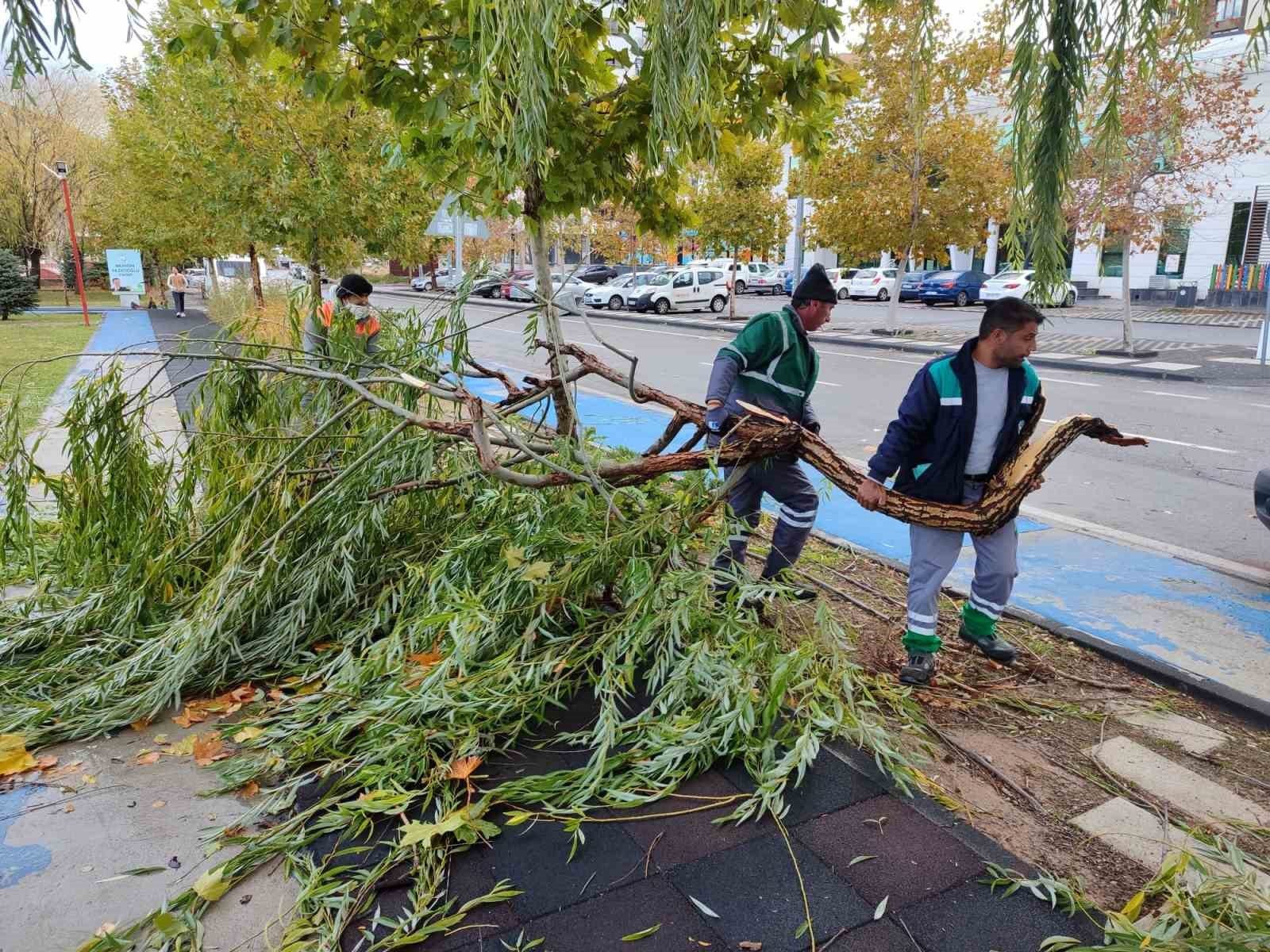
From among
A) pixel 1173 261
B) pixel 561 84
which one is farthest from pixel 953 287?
pixel 561 84

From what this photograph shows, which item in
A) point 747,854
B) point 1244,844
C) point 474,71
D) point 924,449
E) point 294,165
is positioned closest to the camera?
point 747,854

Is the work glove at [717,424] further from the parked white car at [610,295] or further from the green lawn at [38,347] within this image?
the parked white car at [610,295]

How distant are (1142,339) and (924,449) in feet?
70.1

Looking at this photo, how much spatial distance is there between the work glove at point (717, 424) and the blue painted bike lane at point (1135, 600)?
1.98 ft

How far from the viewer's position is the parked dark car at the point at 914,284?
117ft

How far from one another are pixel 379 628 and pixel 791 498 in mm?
2233

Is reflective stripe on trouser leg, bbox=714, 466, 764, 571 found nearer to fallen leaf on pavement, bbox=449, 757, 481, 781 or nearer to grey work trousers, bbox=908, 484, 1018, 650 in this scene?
grey work trousers, bbox=908, 484, 1018, 650

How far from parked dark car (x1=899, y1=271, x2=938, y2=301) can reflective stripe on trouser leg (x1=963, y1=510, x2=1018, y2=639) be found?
33.3 meters

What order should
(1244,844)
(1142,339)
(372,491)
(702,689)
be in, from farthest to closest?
1. (1142,339)
2. (372,491)
3. (702,689)
4. (1244,844)

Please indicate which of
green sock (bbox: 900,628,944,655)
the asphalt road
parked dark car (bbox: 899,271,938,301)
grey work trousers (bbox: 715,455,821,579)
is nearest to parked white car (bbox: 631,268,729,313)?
parked dark car (bbox: 899,271,938,301)

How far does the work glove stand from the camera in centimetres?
465

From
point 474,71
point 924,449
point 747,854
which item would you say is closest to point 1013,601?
point 924,449

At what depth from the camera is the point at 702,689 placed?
327cm

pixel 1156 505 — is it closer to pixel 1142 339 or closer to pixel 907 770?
pixel 907 770
